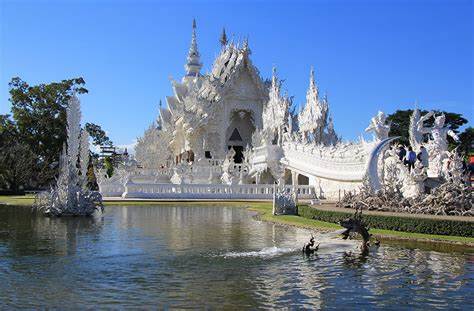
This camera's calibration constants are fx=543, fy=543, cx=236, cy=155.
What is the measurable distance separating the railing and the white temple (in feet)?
0.21

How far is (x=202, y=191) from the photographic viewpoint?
1358 inches

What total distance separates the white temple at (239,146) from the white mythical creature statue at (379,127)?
0.16 ft

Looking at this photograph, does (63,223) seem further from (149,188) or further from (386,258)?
(149,188)

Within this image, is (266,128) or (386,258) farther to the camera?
(266,128)

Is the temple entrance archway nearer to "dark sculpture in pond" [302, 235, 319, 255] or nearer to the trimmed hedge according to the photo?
the trimmed hedge

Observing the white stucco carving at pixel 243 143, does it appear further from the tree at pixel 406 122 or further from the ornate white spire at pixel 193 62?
the tree at pixel 406 122

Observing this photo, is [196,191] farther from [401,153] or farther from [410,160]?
[410,160]

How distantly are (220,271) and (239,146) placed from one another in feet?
138

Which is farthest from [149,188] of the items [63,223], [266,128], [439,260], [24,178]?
[439,260]

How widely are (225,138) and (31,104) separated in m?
19.4

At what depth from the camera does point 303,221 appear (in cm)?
1836

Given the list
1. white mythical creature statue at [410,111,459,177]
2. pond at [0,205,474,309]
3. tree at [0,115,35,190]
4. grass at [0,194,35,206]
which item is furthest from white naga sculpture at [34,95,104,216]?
tree at [0,115,35,190]

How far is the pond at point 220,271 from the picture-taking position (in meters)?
7.83

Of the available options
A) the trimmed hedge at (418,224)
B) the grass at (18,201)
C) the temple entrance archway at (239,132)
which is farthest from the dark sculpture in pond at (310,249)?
the temple entrance archway at (239,132)
